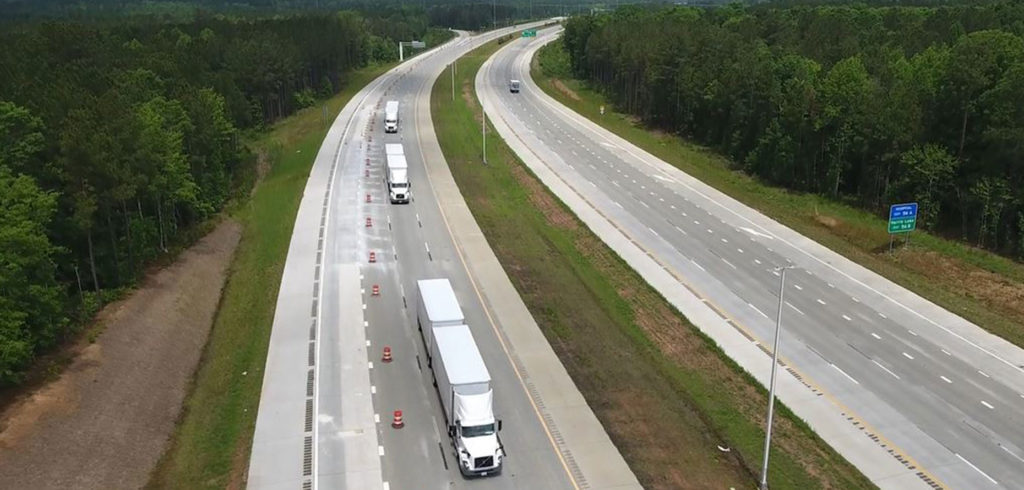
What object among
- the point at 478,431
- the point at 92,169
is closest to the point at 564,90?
the point at 92,169

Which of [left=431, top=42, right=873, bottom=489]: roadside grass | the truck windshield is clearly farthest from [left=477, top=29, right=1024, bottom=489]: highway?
the truck windshield

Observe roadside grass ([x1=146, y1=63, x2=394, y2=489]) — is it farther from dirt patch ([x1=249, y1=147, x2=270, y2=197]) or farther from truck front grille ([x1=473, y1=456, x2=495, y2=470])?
truck front grille ([x1=473, y1=456, x2=495, y2=470])

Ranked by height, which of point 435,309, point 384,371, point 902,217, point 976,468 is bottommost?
point 976,468

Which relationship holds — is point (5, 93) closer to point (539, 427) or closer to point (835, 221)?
point (539, 427)

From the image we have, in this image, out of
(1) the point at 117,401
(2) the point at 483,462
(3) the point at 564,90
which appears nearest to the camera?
(2) the point at 483,462

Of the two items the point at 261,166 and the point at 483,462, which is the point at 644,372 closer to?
the point at 483,462

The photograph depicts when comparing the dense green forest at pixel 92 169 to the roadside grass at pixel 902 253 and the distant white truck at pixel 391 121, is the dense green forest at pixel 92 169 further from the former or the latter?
the roadside grass at pixel 902 253

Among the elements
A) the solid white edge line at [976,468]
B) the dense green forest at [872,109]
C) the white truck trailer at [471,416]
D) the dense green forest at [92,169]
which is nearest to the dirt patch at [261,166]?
the dense green forest at [92,169]
